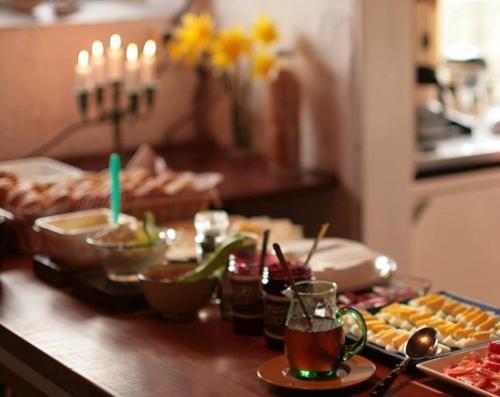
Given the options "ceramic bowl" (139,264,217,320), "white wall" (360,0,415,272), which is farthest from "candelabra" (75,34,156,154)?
"ceramic bowl" (139,264,217,320)

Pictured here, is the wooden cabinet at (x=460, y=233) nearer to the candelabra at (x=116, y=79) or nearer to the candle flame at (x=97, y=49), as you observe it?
the candelabra at (x=116, y=79)

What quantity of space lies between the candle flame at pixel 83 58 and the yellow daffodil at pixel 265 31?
0.55 meters

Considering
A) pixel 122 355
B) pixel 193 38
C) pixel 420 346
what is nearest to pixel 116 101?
pixel 193 38

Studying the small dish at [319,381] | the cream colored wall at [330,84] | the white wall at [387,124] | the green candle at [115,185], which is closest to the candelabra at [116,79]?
the cream colored wall at [330,84]

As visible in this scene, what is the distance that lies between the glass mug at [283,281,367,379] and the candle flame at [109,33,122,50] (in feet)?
6.58

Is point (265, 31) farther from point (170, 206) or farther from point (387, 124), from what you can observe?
point (170, 206)

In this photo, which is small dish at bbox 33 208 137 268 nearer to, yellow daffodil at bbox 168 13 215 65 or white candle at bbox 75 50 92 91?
white candle at bbox 75 50 92 91

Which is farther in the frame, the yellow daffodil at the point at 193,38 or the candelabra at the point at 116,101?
the yellow daffodil at the point at 193,38

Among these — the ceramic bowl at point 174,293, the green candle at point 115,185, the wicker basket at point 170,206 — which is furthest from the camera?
the wicker basket at point 170,206

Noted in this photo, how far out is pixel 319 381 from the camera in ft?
5.32

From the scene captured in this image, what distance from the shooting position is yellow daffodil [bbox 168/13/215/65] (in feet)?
12.0

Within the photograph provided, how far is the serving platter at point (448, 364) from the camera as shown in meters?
1.55

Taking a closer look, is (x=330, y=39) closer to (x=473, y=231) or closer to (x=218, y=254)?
(x=473, y=231)

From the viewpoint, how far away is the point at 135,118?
12.7 ft
